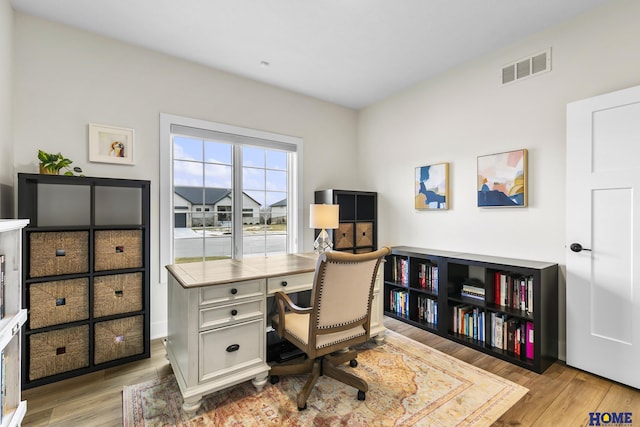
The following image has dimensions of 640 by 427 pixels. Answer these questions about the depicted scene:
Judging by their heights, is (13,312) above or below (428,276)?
above

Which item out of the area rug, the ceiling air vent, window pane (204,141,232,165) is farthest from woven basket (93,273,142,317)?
the ceiling air vent

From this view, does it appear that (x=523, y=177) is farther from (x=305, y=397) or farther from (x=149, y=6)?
(x=149, y=6)

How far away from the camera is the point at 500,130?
2.84 m

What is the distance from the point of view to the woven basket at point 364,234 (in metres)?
3.96

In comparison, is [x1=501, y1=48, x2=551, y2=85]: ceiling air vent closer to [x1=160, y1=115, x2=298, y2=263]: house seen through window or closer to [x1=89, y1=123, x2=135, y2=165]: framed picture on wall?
[x1=160, y1=115, x2=298, y2=263]: house seen through window

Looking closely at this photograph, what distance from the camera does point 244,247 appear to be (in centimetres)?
345

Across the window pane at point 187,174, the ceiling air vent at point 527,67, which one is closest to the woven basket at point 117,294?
the window pane at point 187,174

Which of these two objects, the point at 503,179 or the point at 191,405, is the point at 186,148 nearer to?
the point at 191,405

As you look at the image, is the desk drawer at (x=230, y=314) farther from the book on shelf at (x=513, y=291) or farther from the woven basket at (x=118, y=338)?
the book on shelf at (x=513, y=291)

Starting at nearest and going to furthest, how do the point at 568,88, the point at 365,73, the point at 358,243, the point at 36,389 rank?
1. the point at 36,389
2. the point at 568,88
3. the point at 365,73
4. the point at 358,243

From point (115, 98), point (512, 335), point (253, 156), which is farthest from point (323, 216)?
point (115, 98)

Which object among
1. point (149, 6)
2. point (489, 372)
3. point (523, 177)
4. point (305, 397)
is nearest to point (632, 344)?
point (489, 372)

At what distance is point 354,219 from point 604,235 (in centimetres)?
243

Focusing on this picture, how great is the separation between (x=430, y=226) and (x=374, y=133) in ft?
5.18
